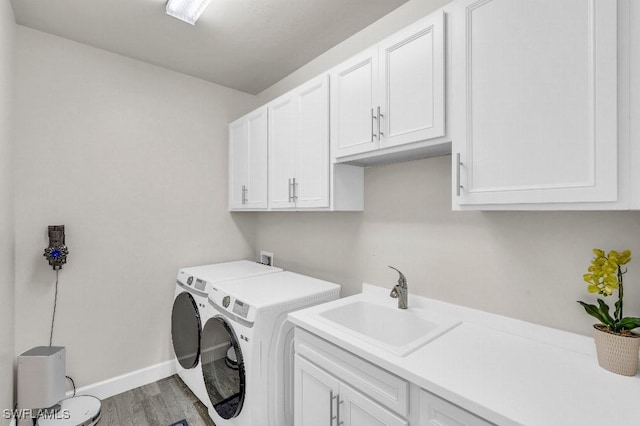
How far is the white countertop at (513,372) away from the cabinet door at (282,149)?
3.39 feet

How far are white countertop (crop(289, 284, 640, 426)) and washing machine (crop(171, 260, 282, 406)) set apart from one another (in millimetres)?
1056

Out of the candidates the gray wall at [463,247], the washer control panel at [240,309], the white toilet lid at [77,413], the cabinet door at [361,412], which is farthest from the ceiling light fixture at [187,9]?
the white toilet lid at [77,413]

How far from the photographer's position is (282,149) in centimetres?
224

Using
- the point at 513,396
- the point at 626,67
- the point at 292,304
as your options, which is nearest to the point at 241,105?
the point at 292,304

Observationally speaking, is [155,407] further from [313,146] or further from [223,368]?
[313,146]

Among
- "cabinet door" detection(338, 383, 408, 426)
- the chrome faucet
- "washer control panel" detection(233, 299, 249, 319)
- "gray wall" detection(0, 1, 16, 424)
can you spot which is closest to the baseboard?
"gray wall" detection(0, 1, 16, 424)

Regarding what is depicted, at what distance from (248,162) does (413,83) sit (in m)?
1.65

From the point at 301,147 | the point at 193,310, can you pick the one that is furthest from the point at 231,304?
the point at 301,147

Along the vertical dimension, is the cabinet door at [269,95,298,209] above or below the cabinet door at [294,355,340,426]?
above

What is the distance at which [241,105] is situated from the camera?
3.12 metres

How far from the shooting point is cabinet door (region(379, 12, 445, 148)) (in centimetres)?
130

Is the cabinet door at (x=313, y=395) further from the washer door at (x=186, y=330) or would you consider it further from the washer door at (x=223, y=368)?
the washer door at (x=186, y=330)

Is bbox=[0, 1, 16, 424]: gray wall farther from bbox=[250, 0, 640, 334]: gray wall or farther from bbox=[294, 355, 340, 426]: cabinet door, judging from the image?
bbox=[250, 0, 640, 334]: gray wall

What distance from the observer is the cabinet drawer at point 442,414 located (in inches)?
35.8
